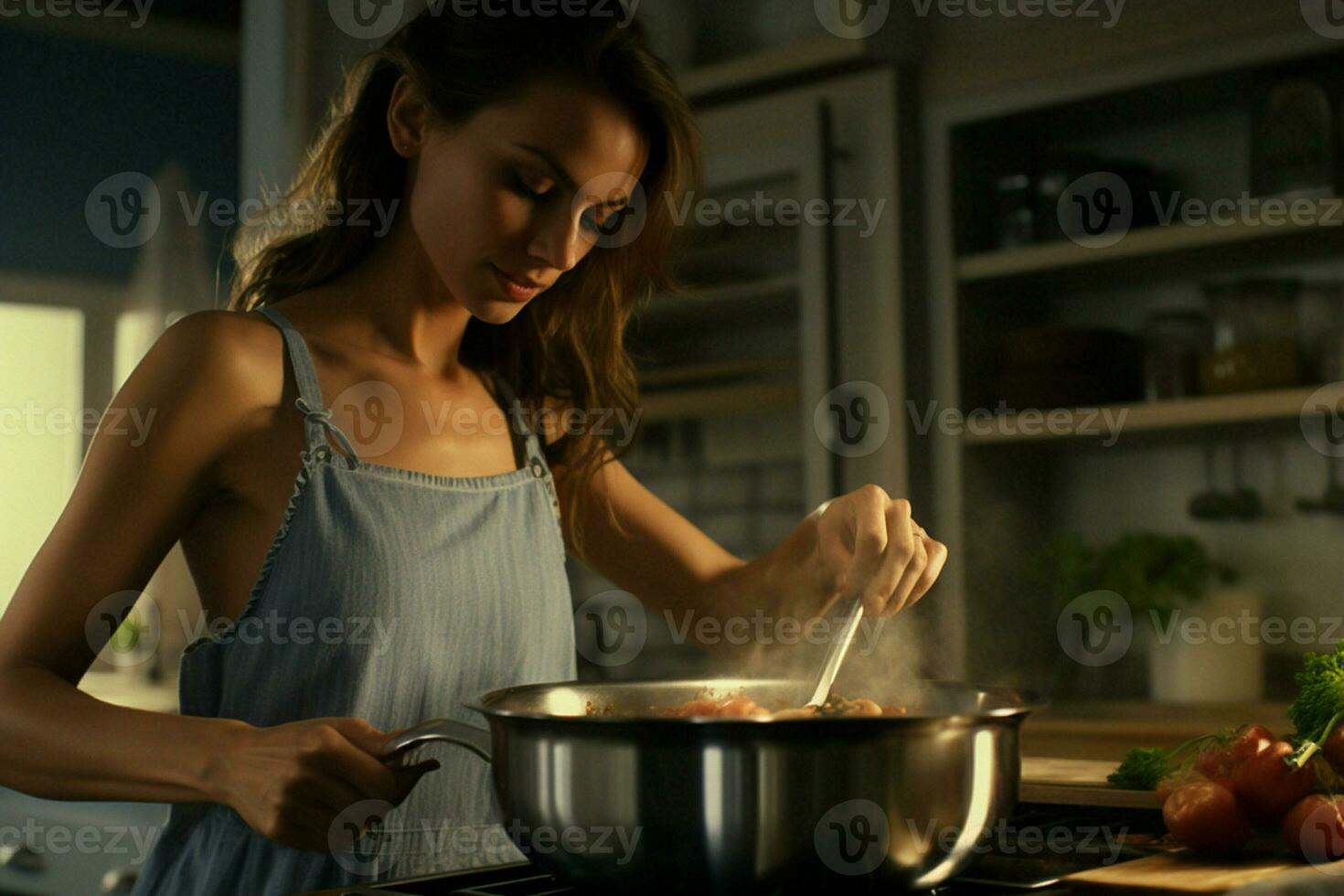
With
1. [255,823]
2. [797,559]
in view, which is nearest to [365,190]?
[797,559]

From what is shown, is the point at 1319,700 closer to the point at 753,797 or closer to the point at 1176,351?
the point at 753,797

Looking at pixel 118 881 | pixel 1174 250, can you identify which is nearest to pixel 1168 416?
pixel 1174 250

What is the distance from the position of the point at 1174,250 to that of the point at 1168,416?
0.29 metres

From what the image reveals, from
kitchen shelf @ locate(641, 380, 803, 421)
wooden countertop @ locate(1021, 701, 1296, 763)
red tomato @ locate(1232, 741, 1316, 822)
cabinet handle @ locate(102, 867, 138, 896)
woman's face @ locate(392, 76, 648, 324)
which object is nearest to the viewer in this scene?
red tomato @ locate(1232, 741, 1316, 822)

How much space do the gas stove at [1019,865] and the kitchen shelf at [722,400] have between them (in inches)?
68.7

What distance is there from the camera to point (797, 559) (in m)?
1.26

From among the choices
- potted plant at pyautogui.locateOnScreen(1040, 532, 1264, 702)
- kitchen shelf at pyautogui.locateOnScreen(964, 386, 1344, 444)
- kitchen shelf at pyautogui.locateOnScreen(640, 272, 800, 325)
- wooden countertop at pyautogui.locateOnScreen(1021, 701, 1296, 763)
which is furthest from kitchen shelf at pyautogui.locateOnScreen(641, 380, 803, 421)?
wooden countertop at pyautogui.locateOnScreen(1021, 701, 1296, 763)

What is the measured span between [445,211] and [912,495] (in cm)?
159

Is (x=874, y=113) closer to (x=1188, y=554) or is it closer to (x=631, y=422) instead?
(x=1188, y=554)

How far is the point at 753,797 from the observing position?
66 cm

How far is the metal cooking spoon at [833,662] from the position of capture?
919 mm

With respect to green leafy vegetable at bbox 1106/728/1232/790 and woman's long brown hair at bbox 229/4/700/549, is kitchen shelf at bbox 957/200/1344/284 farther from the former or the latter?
green leafy vegetable at bbox 1106/728/1232/790

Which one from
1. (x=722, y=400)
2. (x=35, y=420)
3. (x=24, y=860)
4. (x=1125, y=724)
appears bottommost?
(x=24, y=860)

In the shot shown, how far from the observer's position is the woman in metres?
0.98
